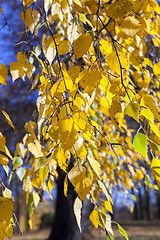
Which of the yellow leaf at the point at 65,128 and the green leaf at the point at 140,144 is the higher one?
the yellow leaf at the point at 65,128

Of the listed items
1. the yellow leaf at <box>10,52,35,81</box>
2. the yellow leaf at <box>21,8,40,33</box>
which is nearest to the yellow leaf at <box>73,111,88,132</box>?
the yellow leaf at <box>10,52,35,81</box>

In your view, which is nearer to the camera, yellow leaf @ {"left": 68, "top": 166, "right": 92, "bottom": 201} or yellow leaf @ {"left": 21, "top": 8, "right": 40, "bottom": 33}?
yellow leaf @ {"left": 68, "top": 166, "right": 92, "bottom": 201}

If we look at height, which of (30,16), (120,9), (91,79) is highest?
(30,16)

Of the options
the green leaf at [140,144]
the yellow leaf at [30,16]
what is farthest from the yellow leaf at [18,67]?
the green leaf at [140,144]

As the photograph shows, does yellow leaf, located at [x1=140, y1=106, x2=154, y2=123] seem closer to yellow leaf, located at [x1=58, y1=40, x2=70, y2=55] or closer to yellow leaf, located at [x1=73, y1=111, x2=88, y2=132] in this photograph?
yellow leaf, located at [x1=73, y1=111, x2=88, y2=132]

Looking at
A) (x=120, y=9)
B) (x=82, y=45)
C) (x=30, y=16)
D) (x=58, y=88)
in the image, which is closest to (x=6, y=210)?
(x=58, y=88)

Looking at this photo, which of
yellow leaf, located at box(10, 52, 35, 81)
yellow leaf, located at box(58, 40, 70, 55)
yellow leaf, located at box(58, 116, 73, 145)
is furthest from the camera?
yellow leaf, located at box(10, 52, 35, 81)

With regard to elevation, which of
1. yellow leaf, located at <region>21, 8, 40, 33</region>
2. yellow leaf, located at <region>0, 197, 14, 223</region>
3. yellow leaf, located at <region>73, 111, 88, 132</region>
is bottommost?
yellow leaf, located at <region>0, 197, 14, 223</region>

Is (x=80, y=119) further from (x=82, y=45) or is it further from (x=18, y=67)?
(x=18, y=67)

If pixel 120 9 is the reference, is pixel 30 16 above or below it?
above

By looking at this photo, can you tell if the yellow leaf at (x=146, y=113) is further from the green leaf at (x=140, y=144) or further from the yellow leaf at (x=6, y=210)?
the yellow leaf at (x=6, y=210)

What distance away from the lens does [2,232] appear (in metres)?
0.58

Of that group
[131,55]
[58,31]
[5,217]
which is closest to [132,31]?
[131,55]

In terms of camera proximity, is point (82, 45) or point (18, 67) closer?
point (82, 45)
